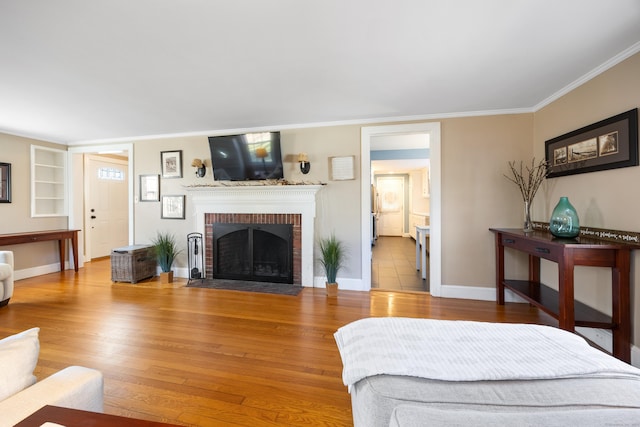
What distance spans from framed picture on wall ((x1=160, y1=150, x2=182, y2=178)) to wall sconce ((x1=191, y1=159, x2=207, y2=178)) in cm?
33

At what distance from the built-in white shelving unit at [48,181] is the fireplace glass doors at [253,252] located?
3.04 meters

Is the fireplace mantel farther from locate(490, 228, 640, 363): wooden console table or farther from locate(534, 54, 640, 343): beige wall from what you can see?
locate(534, 54, 640, 343): beige wall

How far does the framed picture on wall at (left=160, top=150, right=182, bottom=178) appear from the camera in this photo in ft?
13.3

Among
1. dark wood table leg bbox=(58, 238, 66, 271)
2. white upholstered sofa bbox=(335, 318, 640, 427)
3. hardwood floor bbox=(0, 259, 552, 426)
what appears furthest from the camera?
dark wood table leg bbox=(58, 238, 66, 271)

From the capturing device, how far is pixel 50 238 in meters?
4.03

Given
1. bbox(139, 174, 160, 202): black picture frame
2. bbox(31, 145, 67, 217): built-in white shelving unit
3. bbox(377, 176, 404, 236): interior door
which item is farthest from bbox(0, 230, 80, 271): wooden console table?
bbox(377, 176, 404, 236): interior door

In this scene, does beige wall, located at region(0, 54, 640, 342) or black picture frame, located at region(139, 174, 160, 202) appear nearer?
beige wall, located at region(0, 54, 640, 342)

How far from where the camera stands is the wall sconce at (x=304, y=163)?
11.5 feet

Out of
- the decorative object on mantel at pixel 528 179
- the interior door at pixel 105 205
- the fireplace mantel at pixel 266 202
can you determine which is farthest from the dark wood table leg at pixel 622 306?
the interior door at pixel 105 205

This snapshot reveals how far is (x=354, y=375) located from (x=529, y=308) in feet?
9.86

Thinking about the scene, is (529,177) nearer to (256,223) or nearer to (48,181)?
(256,223)

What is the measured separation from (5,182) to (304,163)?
14.6ft

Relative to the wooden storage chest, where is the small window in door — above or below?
above

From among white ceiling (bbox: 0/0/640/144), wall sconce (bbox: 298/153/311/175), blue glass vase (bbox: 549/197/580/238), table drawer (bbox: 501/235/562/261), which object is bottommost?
table drawer (bbox: 501/235/562/261)
